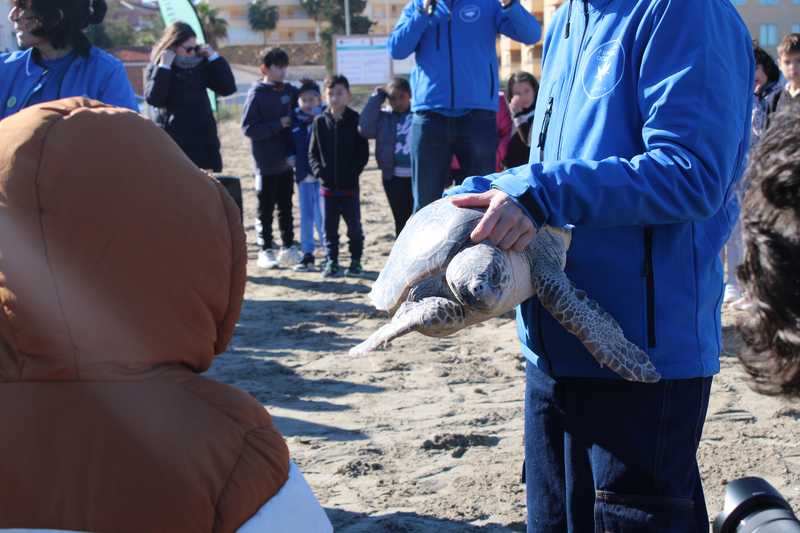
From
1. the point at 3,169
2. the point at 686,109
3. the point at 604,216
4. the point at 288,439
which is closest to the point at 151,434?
the point at 3,169

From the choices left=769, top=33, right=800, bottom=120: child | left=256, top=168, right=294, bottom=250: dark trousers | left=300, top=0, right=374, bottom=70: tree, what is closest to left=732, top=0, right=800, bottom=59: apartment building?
left=300, top=0, right=374, bottom=70: tree

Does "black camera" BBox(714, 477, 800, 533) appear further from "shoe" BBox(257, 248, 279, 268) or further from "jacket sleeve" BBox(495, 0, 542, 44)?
"shoe" BBox(257, 248, 279, 268)

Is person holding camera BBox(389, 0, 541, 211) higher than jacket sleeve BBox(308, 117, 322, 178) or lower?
higher

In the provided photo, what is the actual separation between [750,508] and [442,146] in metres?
4.71

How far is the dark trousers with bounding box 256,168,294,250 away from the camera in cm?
837

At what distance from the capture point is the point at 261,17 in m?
79.8

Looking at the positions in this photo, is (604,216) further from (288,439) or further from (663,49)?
(288,439)

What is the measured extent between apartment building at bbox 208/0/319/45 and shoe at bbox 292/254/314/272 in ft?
252

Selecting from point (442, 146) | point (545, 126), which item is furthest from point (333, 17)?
point (545, 126)

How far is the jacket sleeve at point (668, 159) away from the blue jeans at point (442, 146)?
13.8ft

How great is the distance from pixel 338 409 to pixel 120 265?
349cm

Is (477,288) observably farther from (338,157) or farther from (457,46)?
(338,157)

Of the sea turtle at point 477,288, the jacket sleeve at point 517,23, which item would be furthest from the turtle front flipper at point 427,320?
the jacket sleeve at point 517,23

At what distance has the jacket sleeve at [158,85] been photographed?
7195 mm
